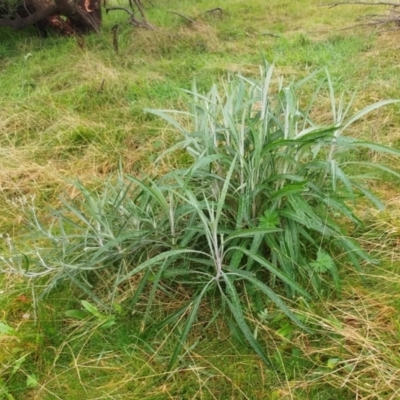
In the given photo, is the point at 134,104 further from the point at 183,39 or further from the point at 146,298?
the point at 146,298

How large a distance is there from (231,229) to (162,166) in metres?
1.19

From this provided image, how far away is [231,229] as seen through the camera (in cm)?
200

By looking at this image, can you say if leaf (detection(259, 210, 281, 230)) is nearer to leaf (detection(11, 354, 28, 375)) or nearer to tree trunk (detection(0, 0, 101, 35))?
leaf (detection(11, 354, 28, 375))

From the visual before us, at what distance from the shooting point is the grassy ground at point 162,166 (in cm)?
167

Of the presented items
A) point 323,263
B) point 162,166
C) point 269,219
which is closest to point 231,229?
point 269,219

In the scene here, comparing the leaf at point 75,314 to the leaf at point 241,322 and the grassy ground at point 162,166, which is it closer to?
the grassy ground at point 162,166

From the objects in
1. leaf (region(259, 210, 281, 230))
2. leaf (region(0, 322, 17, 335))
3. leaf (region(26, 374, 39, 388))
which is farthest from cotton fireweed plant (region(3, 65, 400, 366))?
leaf (region(26, 374, 39, 388))

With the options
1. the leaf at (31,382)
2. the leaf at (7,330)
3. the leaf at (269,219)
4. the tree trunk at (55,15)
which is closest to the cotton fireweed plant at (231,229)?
the leaf at (269,219)

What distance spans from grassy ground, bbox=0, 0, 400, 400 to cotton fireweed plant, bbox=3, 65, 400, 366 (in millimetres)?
101

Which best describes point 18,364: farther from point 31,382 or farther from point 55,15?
point 55,15

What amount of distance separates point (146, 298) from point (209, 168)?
55cm

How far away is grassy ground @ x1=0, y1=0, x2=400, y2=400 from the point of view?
167 centimetres

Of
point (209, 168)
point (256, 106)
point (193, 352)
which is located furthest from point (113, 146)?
point (193, 352)

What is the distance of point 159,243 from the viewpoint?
6.44ft
